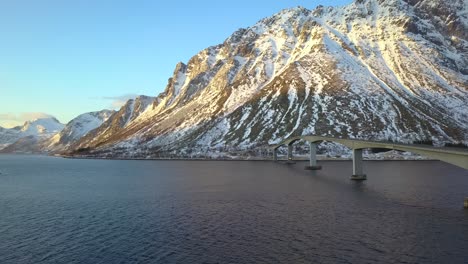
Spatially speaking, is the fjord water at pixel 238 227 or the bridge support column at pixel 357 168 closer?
the fjord water at pixel 238 227

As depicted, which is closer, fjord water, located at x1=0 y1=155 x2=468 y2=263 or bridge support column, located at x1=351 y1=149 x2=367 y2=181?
fjord water, located at x1=0 y1=155 x2=468 y2=263

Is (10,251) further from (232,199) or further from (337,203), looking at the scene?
(337,203)

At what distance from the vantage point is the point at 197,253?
43219mm

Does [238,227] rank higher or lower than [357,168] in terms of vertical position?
lower

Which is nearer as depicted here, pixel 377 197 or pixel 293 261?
pixel 293 261

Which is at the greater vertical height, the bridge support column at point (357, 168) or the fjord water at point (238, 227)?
the bridge support column at point (357, 168)

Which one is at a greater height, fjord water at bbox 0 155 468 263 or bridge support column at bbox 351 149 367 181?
bridge support column at bbox 351 149 367 181

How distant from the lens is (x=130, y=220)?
203 ft

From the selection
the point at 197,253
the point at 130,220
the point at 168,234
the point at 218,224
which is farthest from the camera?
the point at 130,220

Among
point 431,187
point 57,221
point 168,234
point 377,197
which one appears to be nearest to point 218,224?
point 168,234

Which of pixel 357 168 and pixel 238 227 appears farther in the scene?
pixel 357 168

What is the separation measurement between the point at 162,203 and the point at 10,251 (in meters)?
36.2

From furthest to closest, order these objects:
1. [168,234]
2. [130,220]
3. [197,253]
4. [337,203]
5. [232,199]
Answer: [232,199]
[337,203]
[130,220]
[168,234]
[197,253]

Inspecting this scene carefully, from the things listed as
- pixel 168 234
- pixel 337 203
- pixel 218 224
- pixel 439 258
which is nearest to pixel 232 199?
pixel 337 203
